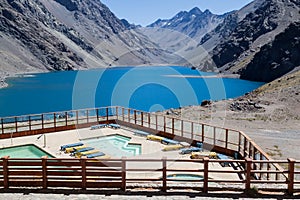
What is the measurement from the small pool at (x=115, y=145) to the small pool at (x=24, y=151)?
290cm

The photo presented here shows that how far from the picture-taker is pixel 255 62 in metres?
137

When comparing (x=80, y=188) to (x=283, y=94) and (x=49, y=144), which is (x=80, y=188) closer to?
(x=49, y=144)

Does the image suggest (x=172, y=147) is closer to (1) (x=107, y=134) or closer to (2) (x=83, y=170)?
(1) (x=107, y=134)

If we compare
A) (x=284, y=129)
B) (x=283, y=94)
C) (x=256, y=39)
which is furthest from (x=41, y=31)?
(x=284, y=129)

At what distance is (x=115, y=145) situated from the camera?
2033 centimetres

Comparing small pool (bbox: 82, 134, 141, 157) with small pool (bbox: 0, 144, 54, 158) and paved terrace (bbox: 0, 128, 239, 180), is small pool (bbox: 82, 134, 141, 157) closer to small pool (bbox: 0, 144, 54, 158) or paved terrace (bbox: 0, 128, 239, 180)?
paved terrace (bbox: 0, 128, 239, 180)

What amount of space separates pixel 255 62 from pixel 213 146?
418ft

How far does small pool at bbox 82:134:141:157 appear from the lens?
61.1 ft

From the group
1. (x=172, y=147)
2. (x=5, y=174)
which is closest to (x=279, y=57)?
(x=172, y=147)

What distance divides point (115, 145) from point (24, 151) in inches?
204

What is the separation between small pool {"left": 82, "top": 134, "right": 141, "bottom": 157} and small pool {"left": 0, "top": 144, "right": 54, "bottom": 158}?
114 inches

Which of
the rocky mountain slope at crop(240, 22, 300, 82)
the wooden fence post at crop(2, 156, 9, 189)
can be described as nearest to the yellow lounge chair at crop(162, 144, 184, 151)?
the wooden fence post at crop(2, 156, 9, 189)

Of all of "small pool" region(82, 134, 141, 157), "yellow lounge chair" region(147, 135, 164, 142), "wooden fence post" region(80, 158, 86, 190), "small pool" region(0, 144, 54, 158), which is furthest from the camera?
"yellow lounge chair" region(147, 135, 164, 142)

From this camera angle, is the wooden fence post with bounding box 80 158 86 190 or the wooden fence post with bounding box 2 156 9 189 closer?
the wooden fence post with bounding box 80 158 86 190
